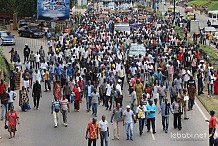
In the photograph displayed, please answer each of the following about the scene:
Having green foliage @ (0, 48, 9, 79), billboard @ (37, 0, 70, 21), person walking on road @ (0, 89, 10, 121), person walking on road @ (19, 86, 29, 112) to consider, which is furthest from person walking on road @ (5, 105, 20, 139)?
billboard @ (37, 0, 70, 21)

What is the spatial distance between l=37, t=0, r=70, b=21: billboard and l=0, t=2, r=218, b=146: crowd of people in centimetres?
1237

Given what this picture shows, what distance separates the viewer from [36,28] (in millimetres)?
50469

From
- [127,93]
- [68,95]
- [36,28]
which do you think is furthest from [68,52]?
[36,28]

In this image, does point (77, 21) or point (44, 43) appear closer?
point (44, 43)

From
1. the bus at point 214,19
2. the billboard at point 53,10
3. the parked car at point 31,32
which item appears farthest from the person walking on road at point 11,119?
the bus at point 214,19

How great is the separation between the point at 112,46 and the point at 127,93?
9.48 m

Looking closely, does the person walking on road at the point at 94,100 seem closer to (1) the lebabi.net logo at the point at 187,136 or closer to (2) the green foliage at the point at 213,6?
(1) the lebabi.net logo at the point at 187,136

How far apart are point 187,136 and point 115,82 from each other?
6184mm

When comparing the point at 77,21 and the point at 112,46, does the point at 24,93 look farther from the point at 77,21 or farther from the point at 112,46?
the point at 77,21

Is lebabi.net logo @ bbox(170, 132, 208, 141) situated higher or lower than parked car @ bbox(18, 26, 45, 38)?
lower

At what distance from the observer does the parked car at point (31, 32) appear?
49.2 m

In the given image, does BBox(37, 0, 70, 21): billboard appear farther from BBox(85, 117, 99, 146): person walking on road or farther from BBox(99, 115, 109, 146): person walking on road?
BBox(85, 117, 99, 146): person walking on road

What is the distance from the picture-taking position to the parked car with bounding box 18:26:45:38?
161 feet

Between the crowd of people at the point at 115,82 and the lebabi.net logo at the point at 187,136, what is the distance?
0.47 meters
